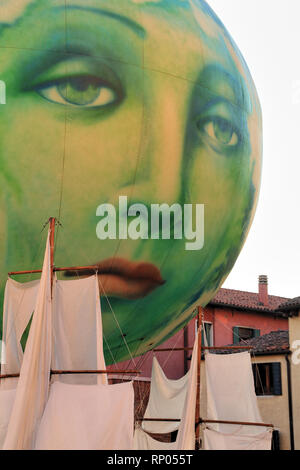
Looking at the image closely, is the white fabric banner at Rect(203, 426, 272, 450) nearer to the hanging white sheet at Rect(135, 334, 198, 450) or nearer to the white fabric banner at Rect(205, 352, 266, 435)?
the white fabric banner at Rect(205, 352, 266, 435)

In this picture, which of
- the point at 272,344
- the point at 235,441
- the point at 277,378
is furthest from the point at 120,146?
the point at 272,344

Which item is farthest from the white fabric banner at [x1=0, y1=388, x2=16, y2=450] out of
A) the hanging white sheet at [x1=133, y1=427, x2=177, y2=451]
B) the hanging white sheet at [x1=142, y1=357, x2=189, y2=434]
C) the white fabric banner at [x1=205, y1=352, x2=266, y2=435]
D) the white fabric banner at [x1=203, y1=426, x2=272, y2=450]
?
the white fabric banner at [x1=205, y1=352, x2=266, y2=435]

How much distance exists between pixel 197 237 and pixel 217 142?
49.6 inches

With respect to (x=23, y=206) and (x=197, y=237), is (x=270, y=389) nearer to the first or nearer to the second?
(x=197, y=237)

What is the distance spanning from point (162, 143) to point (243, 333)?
2664 centimetres

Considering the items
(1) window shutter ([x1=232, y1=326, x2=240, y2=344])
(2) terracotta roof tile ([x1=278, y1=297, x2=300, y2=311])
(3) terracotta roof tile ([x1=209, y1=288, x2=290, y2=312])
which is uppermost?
(3) terracotta roof tile ([x1=209, y1=288, x2=290, y2=312])

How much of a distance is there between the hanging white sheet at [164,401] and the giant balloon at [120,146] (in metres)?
3.35

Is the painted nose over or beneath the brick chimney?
beneath

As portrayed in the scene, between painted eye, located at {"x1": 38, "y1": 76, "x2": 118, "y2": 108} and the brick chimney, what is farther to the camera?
the brick chimney

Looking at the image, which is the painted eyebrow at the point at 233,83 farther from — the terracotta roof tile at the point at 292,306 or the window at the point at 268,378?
the window at the point at 268,378

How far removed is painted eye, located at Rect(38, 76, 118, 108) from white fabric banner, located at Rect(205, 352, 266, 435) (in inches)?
268

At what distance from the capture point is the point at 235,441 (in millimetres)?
13250

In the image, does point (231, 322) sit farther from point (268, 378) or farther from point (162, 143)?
point (162, 143)

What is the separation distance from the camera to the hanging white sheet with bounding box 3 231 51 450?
840cm
